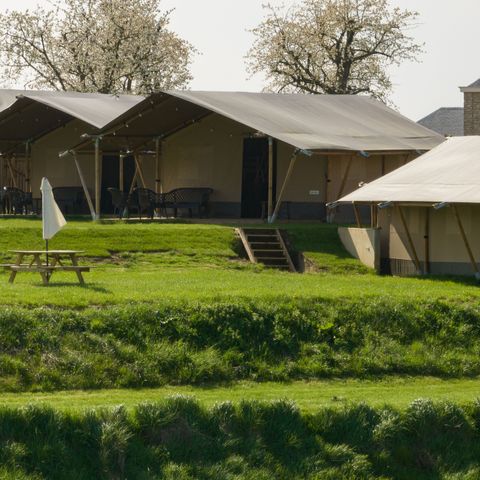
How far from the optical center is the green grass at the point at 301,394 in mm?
19536

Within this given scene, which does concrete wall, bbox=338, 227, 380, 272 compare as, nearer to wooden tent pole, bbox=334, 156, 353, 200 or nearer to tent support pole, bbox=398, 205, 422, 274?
tent support pole, bbox=398, 205, 422, 274

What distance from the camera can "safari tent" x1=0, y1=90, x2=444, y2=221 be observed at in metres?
38.8

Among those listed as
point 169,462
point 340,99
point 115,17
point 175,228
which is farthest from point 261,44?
point 169,462

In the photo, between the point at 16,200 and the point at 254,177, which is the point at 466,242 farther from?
the point at 16,200

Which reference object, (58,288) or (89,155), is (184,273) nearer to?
(58,288)

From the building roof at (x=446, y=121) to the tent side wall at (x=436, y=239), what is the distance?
4013cm

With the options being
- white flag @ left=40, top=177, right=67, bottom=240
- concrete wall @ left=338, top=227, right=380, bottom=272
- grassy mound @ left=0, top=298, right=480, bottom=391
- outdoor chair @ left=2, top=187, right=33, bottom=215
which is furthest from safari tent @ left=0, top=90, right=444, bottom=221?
grassy mound @ left=0, top=298, right=480, bottom=391

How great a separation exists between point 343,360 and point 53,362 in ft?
15.6

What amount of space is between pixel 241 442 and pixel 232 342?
4973mm

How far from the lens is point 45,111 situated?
139ft

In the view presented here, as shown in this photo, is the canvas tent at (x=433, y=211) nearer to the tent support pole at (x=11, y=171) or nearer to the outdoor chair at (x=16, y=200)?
the outdoor chair at (x=16, y=200)

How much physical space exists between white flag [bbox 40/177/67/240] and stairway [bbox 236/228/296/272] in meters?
6.90

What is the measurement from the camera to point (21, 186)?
151ft

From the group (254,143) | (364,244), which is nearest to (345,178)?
(254,143)
